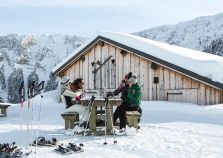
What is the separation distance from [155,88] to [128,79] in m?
8.20

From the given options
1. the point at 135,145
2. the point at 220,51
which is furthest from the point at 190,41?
the point at 135,145

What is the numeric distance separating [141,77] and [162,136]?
32.3 ft

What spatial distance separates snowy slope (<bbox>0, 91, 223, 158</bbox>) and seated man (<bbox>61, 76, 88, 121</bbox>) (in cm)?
83

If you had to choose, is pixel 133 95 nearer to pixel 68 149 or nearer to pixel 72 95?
pixel 72 95

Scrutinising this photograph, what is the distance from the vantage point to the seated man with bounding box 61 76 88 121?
1195cm

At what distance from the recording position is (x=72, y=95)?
470 inches

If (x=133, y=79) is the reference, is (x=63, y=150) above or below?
below

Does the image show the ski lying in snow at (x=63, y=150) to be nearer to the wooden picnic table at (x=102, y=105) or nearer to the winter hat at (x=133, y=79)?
the wooden picnic table at (x=102, y=105)

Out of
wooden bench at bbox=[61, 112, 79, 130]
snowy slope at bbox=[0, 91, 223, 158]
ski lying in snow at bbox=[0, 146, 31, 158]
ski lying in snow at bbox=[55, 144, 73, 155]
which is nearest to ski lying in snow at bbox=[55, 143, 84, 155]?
ski lying in snow at bbox=[55, 144, 73, 155]

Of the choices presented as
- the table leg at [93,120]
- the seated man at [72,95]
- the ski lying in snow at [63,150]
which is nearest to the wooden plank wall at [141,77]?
the seated man at [72,95]

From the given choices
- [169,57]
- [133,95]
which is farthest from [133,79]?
[169,57]

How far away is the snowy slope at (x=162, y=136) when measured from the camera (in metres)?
8.84

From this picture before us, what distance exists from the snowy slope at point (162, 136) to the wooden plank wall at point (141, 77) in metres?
1.27

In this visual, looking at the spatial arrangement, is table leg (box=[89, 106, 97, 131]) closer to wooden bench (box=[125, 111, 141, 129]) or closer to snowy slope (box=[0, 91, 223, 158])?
snowy slope (box=[0, 91, 223, 158])
